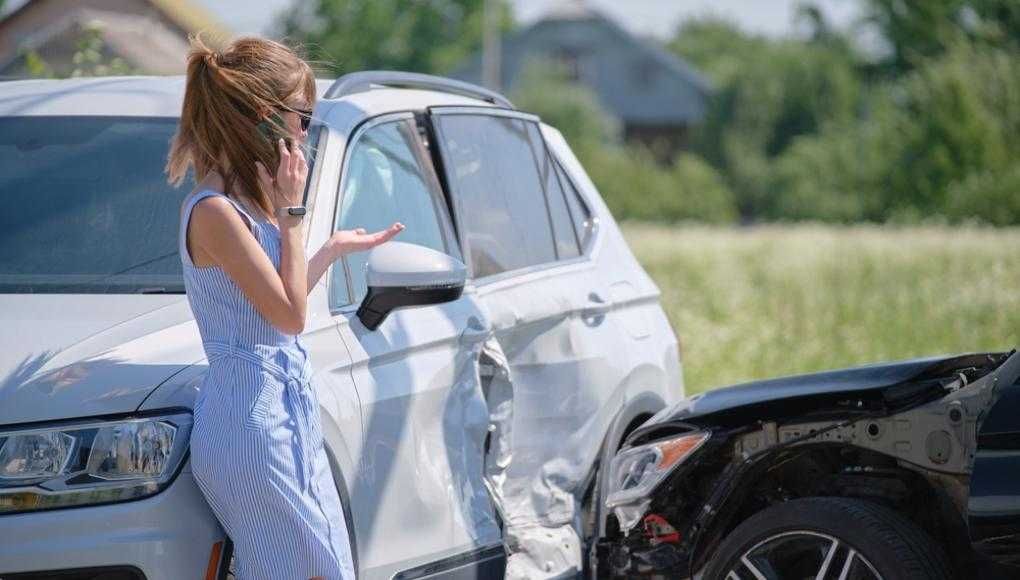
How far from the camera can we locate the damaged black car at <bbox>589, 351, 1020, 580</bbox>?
379cm

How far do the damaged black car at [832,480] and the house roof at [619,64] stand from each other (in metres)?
82.6

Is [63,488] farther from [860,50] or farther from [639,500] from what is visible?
[860,50]

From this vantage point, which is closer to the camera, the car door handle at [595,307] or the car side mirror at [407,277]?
the car side mirror at [407,277]

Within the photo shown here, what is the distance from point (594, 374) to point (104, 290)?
1865 mm

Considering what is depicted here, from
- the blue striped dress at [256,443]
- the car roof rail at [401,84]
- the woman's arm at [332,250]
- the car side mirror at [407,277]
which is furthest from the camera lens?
the car roof rail at [401,84]

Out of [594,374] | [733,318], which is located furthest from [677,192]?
[594,374]

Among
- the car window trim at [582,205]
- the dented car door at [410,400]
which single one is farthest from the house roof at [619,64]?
the dented car door at [410,400]

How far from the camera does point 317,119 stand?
14.2 feet

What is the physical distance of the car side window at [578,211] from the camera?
5.72 metres

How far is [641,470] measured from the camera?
4.48 m

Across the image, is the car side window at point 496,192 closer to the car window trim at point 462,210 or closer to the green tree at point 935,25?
the car window trim at point 462,210

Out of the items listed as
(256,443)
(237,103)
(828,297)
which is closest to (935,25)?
(828,297)

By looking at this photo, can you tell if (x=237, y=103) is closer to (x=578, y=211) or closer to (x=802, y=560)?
(x=802, y=560)

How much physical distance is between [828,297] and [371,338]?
16.2 metres
